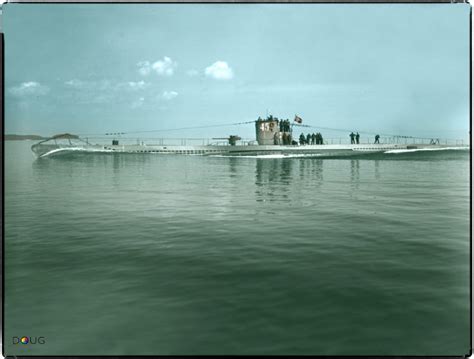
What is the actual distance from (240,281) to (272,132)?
49747mm

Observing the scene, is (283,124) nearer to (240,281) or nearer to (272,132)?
(272,132)

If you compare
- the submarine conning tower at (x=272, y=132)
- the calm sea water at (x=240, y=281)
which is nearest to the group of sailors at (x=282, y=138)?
the submarine conning tower at (x=272, y=132)

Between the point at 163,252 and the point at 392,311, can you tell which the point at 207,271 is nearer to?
the point at 163,252

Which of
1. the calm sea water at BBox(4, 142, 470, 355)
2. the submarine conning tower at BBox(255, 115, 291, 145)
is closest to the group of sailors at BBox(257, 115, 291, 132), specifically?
the submarine conning tower at BBox(255, 115, 291, 145)

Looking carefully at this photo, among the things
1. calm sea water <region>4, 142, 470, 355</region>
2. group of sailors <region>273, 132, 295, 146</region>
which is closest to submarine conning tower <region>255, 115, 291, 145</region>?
group of sailors <region>273, 132, 295, 146</region>

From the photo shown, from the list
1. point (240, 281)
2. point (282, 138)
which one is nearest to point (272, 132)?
point (282, 138)

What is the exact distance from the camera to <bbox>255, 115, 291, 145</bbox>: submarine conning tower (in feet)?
187

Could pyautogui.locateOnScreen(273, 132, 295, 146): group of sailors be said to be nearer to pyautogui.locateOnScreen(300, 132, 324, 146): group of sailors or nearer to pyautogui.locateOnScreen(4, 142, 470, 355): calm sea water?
pyautogui.locateOnScreen(300, 132, 324, 146): group of sailors

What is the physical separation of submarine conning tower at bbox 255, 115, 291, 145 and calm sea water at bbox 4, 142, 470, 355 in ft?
139

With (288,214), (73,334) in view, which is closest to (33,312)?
(73,334)

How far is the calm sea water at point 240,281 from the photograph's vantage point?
6.84 m

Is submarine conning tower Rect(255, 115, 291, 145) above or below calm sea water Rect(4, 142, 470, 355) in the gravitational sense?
above

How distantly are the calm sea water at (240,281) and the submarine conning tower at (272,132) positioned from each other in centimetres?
4237

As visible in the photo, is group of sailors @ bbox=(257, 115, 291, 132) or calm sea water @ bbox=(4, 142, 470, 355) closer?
calm sea water @ bbox=(4, 142, 470, 355)
